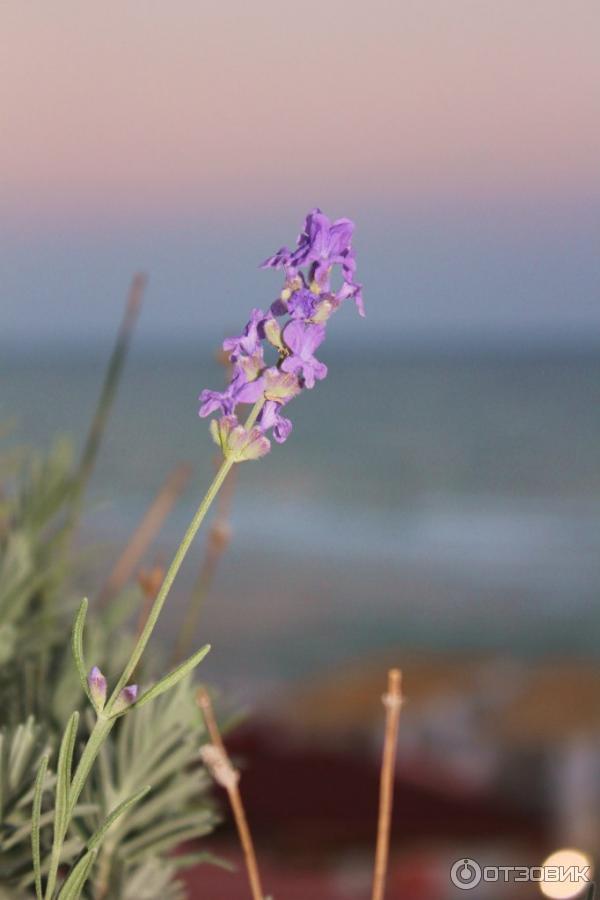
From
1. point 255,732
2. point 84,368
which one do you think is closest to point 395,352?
point 84,368

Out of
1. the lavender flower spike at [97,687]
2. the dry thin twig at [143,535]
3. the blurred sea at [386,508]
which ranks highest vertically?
the blurred sea at [386,508]

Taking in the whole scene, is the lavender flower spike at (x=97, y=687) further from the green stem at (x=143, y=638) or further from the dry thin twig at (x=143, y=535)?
the dry thin twig at (x=143, y=535)

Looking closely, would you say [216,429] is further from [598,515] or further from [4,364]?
[4,364]

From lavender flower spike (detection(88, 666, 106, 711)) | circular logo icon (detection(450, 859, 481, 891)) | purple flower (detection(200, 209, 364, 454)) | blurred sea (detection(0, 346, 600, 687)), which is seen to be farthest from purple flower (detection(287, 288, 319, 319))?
blurred sea (detection(0, 346, 600, 687))

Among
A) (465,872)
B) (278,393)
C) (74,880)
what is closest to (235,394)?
(278,393)

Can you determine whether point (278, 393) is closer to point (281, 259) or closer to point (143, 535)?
point (281, 259)

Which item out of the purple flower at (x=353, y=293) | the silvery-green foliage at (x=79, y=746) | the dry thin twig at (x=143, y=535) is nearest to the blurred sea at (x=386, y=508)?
the dry thin twig at (x=143, y=535)
